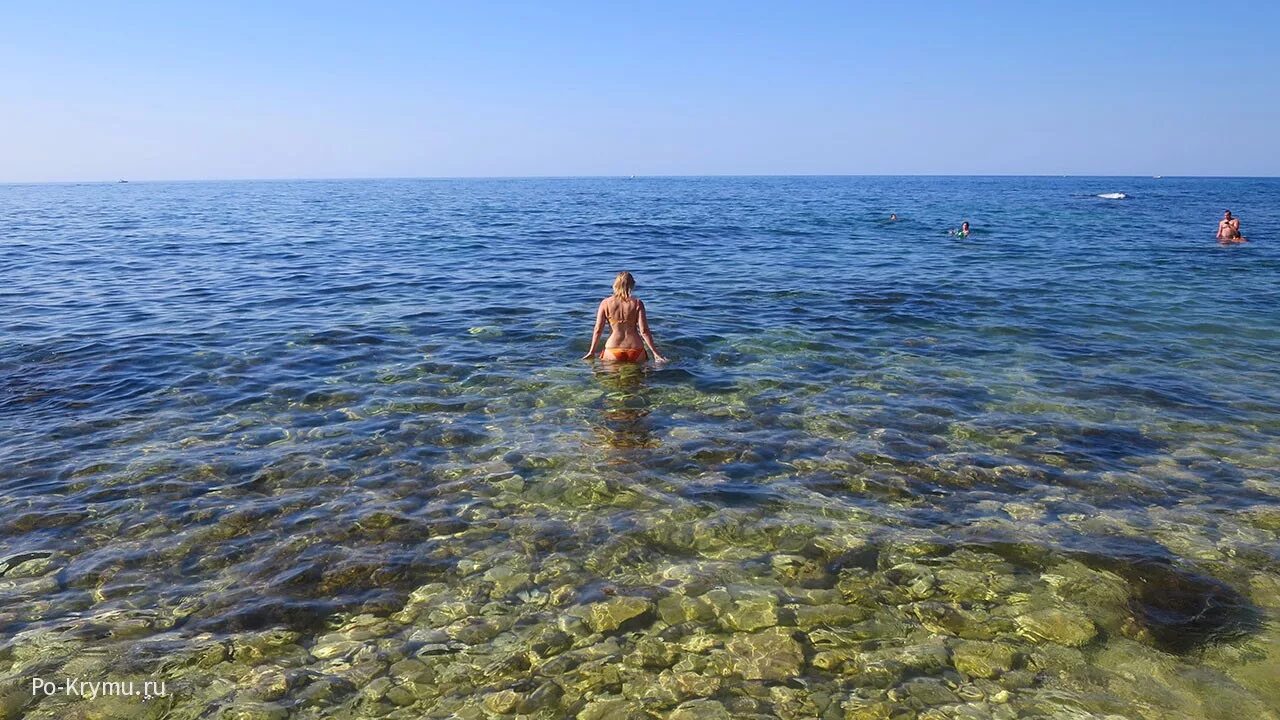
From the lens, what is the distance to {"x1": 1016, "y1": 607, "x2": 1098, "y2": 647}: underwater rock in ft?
18.2

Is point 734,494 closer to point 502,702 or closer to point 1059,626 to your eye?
point 1059,626

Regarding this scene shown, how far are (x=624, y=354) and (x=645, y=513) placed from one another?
5.27m

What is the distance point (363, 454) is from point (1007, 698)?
7.21 m

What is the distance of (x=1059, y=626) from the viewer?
567 cm

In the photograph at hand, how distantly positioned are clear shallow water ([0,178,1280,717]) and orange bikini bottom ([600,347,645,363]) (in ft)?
1.14

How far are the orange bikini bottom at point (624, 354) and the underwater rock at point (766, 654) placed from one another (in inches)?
283

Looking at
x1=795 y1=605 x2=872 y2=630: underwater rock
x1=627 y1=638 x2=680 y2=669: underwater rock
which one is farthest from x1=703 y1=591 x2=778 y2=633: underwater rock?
x1=627 y1=638 x2=680 y2=669: underwater rock

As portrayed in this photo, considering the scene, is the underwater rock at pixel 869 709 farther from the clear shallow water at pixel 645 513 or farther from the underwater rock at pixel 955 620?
the underwater rock at pixel 955 620

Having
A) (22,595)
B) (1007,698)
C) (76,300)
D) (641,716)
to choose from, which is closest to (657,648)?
(641,716)

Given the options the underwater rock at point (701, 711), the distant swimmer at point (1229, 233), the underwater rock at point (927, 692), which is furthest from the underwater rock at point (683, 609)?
the distant swimmer at point (1229, 233)

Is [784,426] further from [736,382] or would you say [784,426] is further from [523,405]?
[523,405]

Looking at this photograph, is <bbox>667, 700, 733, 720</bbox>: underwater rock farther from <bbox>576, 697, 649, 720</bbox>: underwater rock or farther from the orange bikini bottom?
the orange bikini bottom

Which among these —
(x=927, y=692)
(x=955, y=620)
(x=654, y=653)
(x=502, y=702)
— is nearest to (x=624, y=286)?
(x=654, y=653)

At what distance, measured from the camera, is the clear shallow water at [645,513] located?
5.18 m
